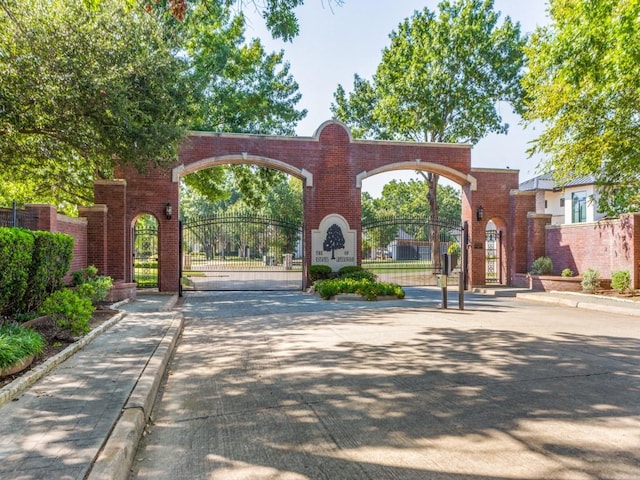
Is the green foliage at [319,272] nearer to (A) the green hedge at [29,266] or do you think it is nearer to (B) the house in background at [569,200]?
(A) the green hedge at [29,266]

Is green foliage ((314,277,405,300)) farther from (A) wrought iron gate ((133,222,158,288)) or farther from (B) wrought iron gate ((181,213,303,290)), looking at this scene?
Answer: (A) wrought iron gate ((133,222,158,288))

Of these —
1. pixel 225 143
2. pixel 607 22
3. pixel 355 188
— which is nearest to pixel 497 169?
pixel 355 188

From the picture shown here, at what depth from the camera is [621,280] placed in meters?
15.4

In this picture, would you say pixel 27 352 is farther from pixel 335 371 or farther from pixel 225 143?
pixel 225 143

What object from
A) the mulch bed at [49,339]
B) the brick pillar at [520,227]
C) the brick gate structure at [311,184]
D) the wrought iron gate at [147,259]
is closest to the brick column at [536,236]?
the brick pillar at [520,227]

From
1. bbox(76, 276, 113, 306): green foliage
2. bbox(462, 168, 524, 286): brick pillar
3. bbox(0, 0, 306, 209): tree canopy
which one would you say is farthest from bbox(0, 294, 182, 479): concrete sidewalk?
bbox(462, 168, 524, 286): brick pillar

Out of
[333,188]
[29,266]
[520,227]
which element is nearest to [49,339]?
[29,266]

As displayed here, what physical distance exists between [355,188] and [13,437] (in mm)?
16125

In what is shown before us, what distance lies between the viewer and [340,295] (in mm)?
15047

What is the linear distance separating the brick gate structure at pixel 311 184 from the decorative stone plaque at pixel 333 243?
0.60 ft

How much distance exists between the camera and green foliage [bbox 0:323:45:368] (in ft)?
17.3

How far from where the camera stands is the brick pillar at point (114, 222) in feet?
52.5

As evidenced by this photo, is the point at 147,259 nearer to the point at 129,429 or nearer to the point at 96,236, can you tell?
the point at 96,236

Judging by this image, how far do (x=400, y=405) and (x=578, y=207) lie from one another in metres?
40.2
